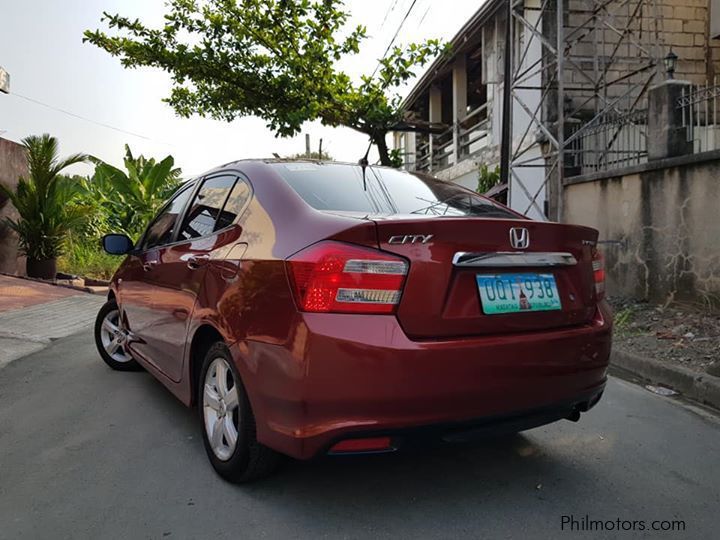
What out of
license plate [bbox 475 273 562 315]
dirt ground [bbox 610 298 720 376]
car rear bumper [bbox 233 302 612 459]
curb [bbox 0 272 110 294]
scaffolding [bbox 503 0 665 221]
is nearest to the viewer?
car rear bumper [bbox 233 302 612 459]

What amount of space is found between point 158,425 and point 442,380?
2.11 m

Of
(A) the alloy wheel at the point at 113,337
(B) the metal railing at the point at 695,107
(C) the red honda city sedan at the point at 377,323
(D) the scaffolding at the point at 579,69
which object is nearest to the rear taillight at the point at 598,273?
(C) the red honda city sedan at the point at 377,323

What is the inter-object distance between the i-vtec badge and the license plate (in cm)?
27

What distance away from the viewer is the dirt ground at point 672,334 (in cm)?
482

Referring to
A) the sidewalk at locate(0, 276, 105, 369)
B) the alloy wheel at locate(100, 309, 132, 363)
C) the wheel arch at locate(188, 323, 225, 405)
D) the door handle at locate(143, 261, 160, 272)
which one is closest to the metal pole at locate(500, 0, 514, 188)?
the sidewalk at locate(0, 276, 105, 369)

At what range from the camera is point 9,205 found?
11625 millimetres

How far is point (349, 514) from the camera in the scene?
7.86 ft

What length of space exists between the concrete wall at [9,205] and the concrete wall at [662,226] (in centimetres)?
1055

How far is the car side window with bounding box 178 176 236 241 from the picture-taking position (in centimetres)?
318

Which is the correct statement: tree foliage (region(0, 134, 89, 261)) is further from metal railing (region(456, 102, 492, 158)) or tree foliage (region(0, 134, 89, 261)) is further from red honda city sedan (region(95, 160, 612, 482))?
red honda city sedan (region(95, 160, 612, 482))

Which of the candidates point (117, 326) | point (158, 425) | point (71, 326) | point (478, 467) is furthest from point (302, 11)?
point (478, 467)

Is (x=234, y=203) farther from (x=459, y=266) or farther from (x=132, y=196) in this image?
(x=132, y=196)

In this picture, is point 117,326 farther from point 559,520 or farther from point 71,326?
point 559,520

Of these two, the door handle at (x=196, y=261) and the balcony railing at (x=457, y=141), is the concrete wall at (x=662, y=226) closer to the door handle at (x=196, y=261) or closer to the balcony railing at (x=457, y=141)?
the door handle at (x=196, y=261)
